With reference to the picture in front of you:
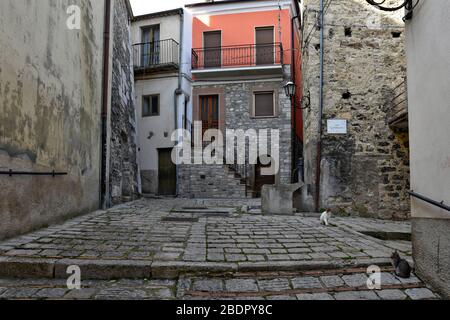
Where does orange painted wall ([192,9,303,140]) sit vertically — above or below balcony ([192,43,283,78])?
above

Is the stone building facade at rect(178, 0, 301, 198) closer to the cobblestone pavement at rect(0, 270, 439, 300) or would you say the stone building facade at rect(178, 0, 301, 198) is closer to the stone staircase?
the stone staircase

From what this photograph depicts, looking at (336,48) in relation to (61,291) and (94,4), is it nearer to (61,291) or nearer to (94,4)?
(94,4)

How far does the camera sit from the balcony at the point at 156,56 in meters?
14.4

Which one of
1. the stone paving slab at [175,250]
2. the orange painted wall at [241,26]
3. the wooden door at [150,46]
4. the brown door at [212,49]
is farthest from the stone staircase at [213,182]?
the stone paving slab at [175,250]

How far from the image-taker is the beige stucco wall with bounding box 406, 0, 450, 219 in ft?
8.29

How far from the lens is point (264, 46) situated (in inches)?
577

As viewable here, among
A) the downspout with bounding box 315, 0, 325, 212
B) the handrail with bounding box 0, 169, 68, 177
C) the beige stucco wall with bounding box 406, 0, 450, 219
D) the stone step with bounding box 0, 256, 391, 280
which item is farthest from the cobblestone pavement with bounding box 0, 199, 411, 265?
the downspout with bounding box 315, 0, 325, 212

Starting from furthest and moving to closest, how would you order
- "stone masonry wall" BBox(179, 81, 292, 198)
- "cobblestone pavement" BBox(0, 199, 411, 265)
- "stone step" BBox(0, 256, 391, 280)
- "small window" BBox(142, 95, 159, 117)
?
"small window" BBox(142, 95, 159, 117) < "stone masonry wall" BBox(179, 81, 292, 198) < "cobblestone pavement" BBox(0, 199, 411, 265) < "stone step" BBox(0, 256, 391, 280)

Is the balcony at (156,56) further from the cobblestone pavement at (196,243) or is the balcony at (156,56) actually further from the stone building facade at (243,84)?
the cobblestone pavement at (196,243)

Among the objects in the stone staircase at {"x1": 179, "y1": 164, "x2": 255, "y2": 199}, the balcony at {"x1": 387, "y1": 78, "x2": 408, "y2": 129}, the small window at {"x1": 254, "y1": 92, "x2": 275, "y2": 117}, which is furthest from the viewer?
the small window at {"x1": 254, "y1": 92, "x2": 275, "y2": 117}

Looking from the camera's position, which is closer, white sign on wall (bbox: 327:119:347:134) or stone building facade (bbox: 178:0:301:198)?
white sign on wall (bbox: 327:119:347:134)

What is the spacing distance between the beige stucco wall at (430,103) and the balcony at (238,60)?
441 inches

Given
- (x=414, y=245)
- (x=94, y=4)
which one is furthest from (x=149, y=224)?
(x=94, y=4)

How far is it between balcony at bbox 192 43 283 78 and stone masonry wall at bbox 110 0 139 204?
395 cm
